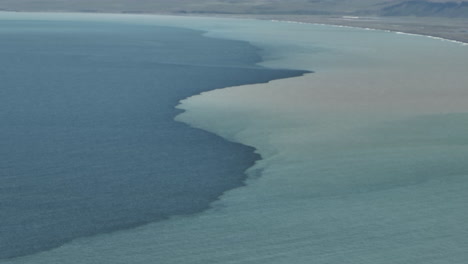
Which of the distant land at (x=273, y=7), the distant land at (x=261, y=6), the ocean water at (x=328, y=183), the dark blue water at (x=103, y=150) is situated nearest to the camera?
the ocean water at (x=328, y=183)

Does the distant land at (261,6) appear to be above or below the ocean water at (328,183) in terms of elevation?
below

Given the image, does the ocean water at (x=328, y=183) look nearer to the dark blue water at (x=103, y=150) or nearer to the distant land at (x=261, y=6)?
the dark blue water at (x=103, y=150)

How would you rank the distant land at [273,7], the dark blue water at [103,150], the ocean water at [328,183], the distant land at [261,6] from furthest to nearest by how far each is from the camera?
the distant land at [261,6], the distant land at [273,7], the dark blue water at [103,150], the ocean water at [328,183]

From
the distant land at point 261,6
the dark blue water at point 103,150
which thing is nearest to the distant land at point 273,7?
the distant land at point 261,6

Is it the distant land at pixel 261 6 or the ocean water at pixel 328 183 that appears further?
the distant land at pixel 261 6

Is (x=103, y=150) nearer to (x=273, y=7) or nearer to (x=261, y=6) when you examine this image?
(x=273, y=7)

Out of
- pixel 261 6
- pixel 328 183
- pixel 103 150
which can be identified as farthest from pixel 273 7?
pixel 328 183

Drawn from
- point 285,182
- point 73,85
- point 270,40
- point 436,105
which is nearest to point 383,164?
point 285,182
